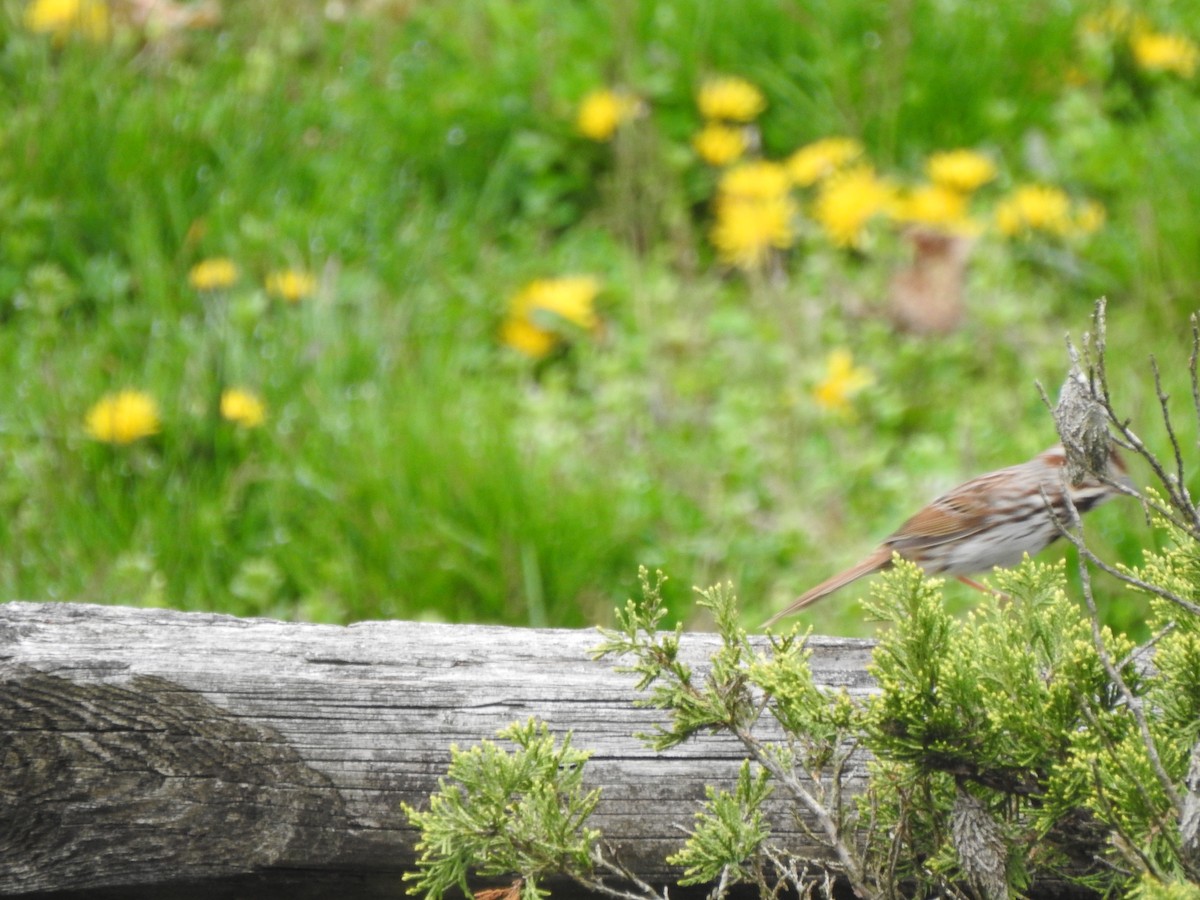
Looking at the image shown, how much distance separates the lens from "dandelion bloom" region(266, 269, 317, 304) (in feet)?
14.4

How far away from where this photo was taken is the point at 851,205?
4727mm

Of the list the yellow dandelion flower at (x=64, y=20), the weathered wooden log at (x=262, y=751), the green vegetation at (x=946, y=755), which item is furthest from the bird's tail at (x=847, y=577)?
the yellow dandelion flower at (x=64, y=20)

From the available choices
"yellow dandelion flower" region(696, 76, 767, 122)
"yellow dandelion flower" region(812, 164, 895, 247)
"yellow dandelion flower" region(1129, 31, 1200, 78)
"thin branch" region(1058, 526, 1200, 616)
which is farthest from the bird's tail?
"yellow dandelion flower" region(1129, 31, 1200, 78)

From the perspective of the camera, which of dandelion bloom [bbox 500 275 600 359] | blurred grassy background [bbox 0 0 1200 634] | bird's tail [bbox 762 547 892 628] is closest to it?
bird's tail [bbox 762 547 892 628]

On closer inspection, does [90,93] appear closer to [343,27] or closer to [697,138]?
[343,27]

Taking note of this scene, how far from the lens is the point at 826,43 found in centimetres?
527

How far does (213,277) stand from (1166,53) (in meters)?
3.68

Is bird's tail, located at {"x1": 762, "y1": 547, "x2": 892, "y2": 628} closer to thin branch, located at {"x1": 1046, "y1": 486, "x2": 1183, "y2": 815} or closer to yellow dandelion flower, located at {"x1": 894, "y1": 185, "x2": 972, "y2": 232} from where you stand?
thin branch, located at {"x1": 1046, "y1": 486, "x2": 1183, "y2": 815}

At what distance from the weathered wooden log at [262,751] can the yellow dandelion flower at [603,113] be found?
3273 mm

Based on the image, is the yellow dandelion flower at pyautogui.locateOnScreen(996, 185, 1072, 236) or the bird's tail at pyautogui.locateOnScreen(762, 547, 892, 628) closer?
the bird's tail at pyautogui.locateOnScreen(762, 547, 892, 628)

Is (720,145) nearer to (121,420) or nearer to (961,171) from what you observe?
(961,171)

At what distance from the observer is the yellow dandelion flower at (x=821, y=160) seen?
15.7 feet

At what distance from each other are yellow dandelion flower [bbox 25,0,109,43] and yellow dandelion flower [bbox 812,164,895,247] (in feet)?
8.68

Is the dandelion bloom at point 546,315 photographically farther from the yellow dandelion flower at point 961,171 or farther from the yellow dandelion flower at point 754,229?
the yellow dandelion flower at point 961,171
